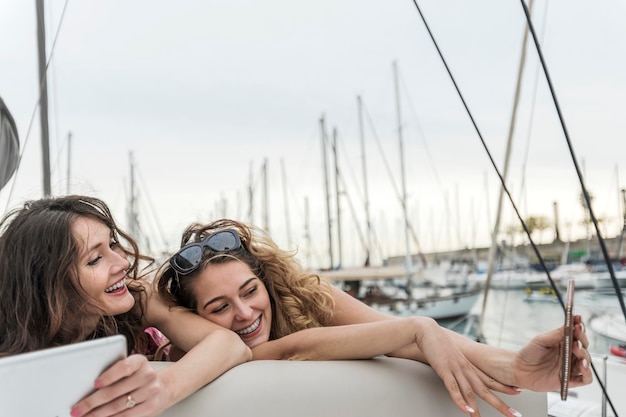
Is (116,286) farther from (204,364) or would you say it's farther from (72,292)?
(204,364)

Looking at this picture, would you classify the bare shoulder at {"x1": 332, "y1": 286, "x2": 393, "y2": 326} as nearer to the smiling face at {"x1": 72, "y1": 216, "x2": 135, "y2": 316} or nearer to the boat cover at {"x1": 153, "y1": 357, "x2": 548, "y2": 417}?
the boat cover at {"x1": 153, "y1": 357, "x2": 548, "y2": 417}

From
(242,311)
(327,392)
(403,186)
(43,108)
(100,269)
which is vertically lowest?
(327,392)

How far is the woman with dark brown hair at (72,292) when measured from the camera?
108 centimetres

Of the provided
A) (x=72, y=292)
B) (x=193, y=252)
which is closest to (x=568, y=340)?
(x=193, y=252)

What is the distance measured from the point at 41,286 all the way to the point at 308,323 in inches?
27.0

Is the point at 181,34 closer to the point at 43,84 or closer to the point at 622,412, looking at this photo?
the point at 43,84

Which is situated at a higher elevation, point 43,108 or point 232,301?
point 43,108

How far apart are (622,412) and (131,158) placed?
1393 cm

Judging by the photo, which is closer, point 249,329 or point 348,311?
point 249,329

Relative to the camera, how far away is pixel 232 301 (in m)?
1.36

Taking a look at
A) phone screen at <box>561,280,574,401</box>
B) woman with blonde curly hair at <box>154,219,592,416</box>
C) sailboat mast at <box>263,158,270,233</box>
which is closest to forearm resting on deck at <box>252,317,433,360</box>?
woman with blonde curly hair at <box>154,219,592,416</box>

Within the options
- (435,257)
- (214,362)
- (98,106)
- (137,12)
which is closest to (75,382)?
(214,362)

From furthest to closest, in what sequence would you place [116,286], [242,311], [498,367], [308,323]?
[308,323]
[242,311]
[116,286]
[498,367]

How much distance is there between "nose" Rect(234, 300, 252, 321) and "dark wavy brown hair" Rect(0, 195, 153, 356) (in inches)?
12.1
